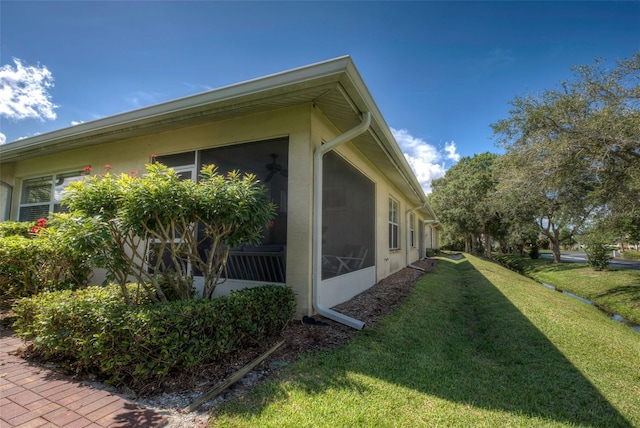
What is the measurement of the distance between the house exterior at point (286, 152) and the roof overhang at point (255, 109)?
1 cm

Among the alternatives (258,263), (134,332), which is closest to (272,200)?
(258,263)

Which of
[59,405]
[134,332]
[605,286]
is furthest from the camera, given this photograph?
[605,286]

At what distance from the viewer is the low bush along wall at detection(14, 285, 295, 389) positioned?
2.45 m

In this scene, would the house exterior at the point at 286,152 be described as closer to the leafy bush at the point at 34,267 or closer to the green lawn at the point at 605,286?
the leafy bush at the point at 34,267

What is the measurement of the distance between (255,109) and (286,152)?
0.78 meters

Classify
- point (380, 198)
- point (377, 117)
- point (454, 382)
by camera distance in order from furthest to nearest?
1. point (380, 198)
2. point (377, 117)
3. point (454, 382)

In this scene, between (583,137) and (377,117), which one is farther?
(583,137)

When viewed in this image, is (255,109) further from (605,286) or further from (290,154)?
(605,286)

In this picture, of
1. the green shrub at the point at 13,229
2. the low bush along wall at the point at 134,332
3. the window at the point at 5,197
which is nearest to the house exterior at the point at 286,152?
the green shrub at the point at 13,229

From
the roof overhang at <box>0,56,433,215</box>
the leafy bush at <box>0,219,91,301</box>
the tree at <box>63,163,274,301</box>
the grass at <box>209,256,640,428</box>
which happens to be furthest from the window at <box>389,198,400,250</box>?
the leafy bush at <box>0,219,91,301</box>

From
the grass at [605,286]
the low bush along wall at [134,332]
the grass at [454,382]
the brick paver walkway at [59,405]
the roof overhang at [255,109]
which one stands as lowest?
the grass at [605,286]

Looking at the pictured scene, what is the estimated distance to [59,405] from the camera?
218 cm

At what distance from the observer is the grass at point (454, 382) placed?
7.22 ft

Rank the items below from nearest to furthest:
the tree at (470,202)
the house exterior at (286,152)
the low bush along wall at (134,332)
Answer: the low bush along wall at (134,332) → the house exterior at (286,152) → the tree at (470,202)
